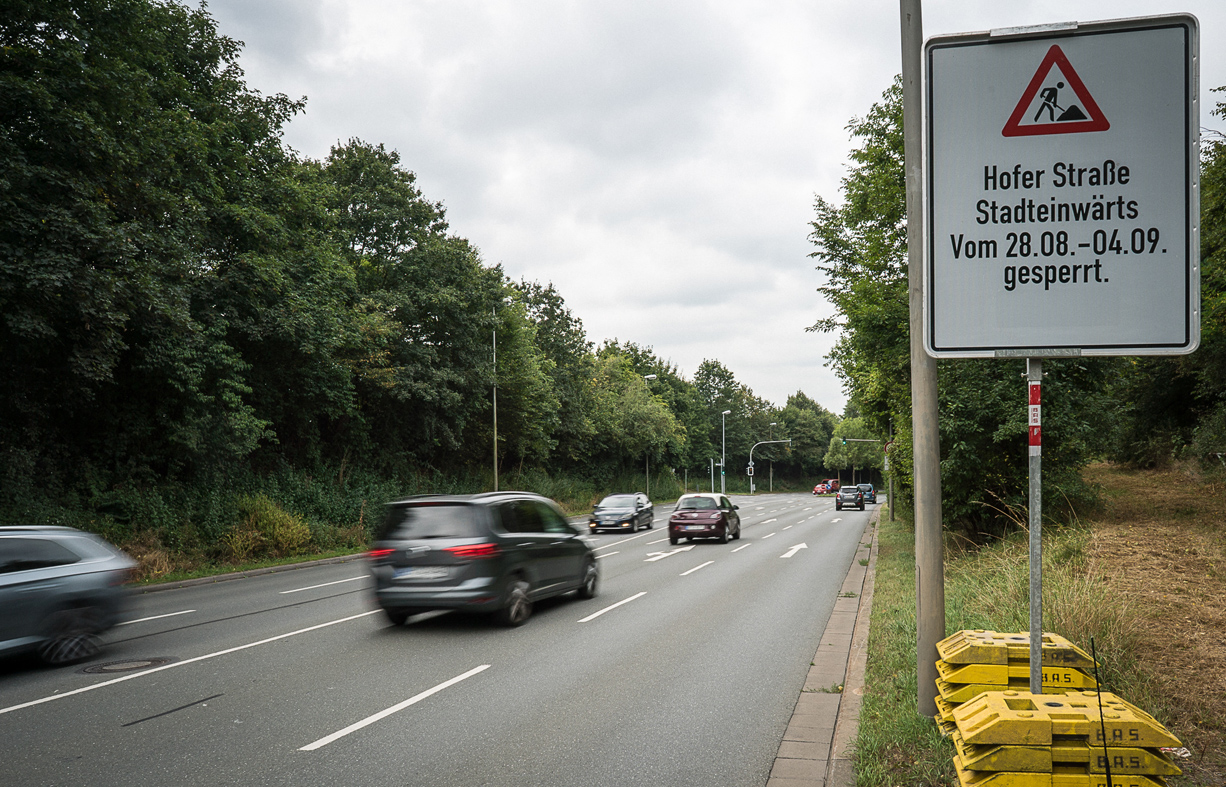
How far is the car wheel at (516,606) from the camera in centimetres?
1007

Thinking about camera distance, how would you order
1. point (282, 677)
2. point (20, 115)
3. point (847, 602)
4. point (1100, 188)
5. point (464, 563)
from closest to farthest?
point (1100, 188) → point (282, 677) → point (464, 563) → point (847, 602) → point (20, 115)

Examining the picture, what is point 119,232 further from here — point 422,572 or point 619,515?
point 619,515

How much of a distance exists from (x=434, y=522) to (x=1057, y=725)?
7.84m

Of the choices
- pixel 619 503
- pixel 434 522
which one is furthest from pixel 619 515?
pixel 434 522

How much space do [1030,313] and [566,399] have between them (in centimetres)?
4548

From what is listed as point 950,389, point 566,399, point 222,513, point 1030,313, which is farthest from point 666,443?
point 1030,313

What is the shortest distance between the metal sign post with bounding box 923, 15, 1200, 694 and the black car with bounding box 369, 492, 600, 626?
7.04 metres

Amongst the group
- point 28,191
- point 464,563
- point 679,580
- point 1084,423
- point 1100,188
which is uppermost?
point 28,191

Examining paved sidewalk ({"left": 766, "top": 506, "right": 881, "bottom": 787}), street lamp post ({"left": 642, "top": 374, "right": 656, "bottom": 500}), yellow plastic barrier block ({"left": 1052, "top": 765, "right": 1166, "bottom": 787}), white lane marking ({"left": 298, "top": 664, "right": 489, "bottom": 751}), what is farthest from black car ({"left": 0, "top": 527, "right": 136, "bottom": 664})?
street lamp post ({"left": 642, "top": 374, "right": 656, "bottom": 500})

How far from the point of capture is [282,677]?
A: 748cm

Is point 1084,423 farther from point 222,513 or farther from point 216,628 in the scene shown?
point 222,513

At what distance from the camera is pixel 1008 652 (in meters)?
4.56

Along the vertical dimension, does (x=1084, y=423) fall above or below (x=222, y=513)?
above

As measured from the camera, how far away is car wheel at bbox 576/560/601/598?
12.6 meters
